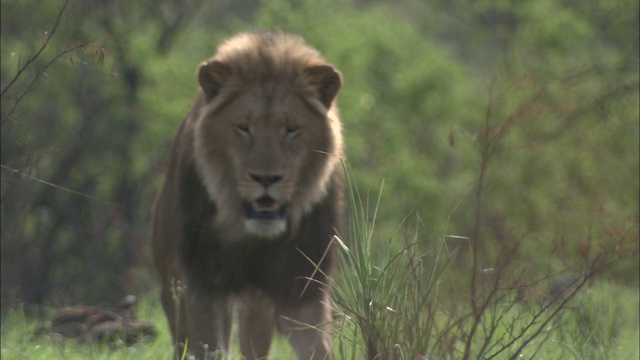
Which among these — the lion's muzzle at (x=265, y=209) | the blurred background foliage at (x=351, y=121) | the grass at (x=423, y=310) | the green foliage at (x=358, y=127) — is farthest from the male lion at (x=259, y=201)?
the blurred background foliage at (x=351, y=121)

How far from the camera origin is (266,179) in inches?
194

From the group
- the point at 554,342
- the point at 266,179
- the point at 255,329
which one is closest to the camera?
the point at 266,179

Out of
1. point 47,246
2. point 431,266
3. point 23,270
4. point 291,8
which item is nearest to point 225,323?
point 431,266

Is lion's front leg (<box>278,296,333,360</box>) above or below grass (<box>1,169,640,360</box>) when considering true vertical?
below

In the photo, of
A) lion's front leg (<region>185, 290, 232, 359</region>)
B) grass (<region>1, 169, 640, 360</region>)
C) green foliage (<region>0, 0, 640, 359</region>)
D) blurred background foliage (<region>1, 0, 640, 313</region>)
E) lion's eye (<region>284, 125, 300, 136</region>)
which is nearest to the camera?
grass (<region>1, 169, 640, 360</region>)

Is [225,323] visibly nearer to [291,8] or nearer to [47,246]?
[47,246]

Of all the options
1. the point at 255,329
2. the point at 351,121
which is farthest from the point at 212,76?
the point at 351,121

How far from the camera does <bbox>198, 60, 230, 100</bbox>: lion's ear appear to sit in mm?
5207

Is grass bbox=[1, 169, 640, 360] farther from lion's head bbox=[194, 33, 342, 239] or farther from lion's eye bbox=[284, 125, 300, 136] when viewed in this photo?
lion's eye bbox=[284, 125, 300, 136]

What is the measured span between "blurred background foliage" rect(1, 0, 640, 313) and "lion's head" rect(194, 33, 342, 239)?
2.53 meters

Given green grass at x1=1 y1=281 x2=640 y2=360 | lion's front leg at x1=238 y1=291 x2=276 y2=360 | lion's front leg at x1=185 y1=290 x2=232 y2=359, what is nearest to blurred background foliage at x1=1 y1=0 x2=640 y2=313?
green grass at x1=1 y1=281 x2=640 y2=360

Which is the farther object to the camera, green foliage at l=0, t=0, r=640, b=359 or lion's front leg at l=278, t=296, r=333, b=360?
green foliage at l=0, t=0, r=640, b=359

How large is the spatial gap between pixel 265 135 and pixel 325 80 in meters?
0.46

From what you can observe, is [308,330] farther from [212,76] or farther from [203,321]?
[212,76]
